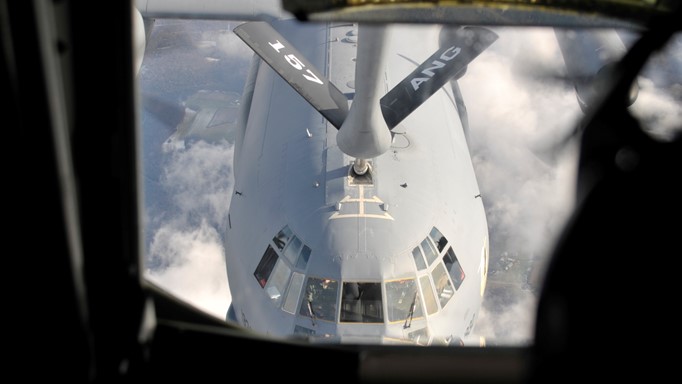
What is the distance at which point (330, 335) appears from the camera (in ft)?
29.0

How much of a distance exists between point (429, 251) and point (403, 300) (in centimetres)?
95

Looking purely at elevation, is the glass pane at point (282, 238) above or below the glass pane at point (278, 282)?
above

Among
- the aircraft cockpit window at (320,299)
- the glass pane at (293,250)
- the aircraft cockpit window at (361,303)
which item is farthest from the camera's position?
A: the glass pane at (293,250)

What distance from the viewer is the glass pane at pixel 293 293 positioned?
9.14 meters

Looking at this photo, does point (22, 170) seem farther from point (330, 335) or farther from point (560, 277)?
point (330, 335)

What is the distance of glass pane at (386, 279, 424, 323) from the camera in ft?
28.8

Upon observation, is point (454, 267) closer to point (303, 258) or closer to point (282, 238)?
point (303, 258)

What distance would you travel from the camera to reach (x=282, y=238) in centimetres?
959

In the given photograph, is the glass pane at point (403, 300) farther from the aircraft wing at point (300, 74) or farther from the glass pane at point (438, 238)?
the aircraft wing at point (300, 74)

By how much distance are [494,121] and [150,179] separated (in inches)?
506

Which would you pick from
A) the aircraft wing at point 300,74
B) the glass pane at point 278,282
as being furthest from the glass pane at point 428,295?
the aircraft wing at point 300,74

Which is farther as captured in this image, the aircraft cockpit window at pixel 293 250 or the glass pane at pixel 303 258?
the aircraft cockpit window at pixel 293 250

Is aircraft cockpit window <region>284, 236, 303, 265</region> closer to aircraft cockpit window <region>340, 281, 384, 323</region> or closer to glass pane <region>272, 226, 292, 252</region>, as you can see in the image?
glass pane <region>272, 226, 292, 252</region>

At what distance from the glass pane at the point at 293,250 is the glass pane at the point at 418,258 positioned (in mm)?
1792
